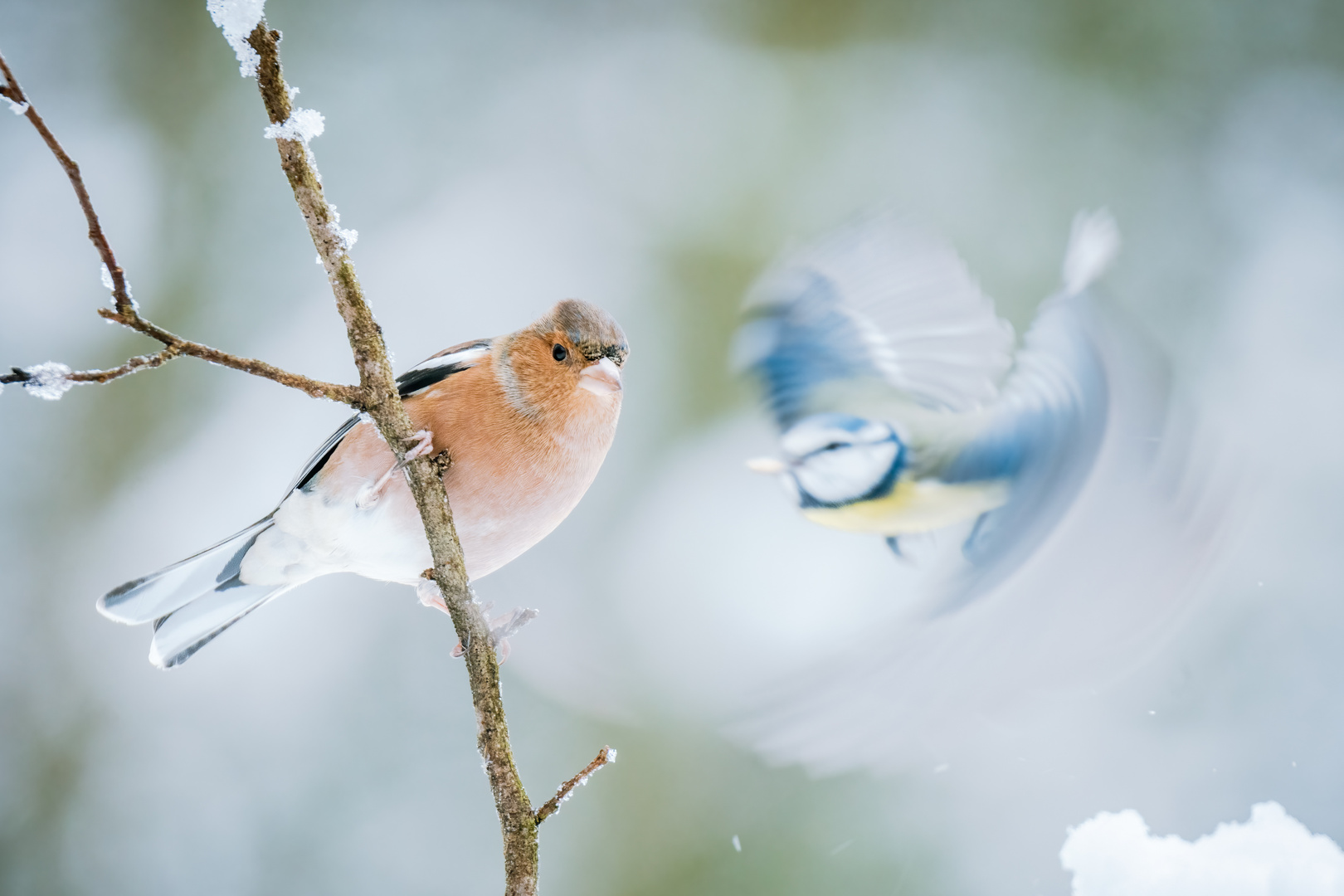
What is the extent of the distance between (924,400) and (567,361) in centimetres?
65

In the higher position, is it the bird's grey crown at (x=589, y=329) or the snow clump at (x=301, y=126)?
the bird's grey crown at (x=589, y=329)

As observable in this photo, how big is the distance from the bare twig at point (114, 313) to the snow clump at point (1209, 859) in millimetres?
1062

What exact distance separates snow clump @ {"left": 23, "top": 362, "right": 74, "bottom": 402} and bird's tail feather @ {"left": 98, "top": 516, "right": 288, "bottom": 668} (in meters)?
0.50

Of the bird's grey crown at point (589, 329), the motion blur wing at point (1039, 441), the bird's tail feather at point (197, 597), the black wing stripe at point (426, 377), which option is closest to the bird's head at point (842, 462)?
the motion blur wing at point (1039, 441)

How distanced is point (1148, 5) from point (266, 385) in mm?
2043

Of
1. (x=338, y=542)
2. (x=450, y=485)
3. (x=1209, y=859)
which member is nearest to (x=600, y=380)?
(x=450, y=485)

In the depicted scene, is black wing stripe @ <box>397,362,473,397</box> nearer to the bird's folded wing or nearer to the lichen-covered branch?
the bird's folded wing

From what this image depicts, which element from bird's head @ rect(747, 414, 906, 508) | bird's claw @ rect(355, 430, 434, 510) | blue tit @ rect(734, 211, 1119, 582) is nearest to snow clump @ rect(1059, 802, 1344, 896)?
blue tit @ rect(734, 211, 1119, 582)

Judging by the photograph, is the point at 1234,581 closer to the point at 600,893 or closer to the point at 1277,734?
A: the point at 1277,734

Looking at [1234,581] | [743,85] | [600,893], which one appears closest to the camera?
[1234,581]

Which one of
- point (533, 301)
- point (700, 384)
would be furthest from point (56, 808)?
point (700, 384)

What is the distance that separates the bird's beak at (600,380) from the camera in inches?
30.6

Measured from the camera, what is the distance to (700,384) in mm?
1629

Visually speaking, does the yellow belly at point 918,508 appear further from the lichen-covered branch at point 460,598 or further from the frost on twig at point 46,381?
the frost on twig at point 46,381
